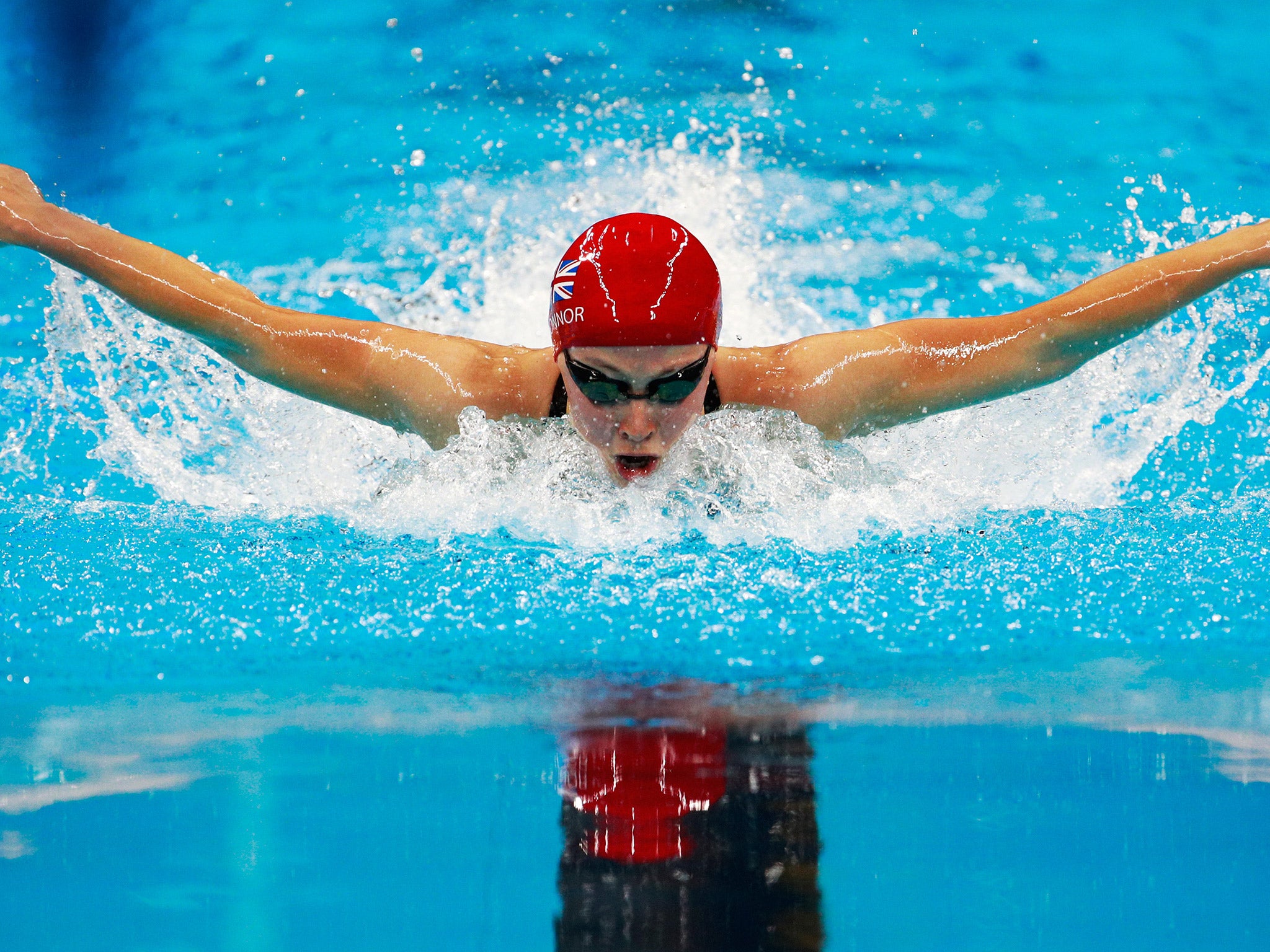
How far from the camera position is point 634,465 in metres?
2.53

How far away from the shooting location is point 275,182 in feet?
17.5

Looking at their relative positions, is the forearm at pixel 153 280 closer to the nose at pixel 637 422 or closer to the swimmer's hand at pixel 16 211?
the swimmer's hand at pixel 16 211

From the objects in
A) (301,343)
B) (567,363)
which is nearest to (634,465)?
(567,363)

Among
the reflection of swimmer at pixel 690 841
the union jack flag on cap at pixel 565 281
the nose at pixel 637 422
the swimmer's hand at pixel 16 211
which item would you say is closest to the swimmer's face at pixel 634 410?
the nose at pixel 637 422

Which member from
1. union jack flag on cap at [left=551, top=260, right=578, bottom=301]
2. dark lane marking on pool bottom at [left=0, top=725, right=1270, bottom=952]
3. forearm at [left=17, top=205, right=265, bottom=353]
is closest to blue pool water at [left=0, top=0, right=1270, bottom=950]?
dark lane marking on pool bottom at [left=0, top=725, right=1270, bottom=952]

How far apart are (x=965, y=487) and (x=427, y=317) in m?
2.38

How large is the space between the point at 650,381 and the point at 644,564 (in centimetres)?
36

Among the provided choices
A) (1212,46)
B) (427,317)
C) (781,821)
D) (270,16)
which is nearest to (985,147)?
(1212,46)

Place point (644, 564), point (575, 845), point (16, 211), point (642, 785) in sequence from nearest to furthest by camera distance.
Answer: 1. point (575, 845)
2. point (642, 785)
3. point (644, 564)
4. point (16, 211)

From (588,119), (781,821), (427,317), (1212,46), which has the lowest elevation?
(781,821)

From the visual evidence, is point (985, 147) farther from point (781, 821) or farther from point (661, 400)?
point (781, 821)

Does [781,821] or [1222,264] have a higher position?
[1222,264]

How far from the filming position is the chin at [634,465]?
2.50 meters

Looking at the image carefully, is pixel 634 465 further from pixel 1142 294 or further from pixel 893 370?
pixel 1142 294
